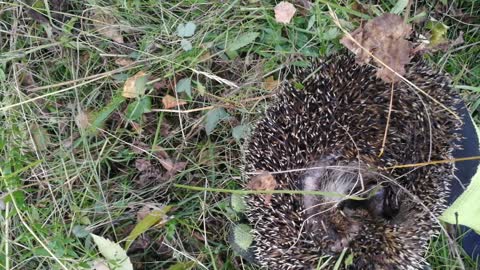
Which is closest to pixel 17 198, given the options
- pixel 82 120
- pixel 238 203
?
pixel 82 120

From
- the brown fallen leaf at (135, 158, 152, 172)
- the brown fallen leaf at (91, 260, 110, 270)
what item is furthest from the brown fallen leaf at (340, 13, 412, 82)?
the brown fallen leaf at (91, 260, 110, 270)

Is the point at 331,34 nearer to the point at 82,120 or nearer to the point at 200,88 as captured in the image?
the point at 200,88

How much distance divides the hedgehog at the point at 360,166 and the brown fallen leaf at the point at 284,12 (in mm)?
450

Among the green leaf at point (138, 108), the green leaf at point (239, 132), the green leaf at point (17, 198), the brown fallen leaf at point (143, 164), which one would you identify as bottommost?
the green leaf at point (17, 198)

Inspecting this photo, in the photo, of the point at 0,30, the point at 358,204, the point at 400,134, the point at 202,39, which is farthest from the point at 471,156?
the point at 0,30

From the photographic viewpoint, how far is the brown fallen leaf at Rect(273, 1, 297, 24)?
9.77 ft

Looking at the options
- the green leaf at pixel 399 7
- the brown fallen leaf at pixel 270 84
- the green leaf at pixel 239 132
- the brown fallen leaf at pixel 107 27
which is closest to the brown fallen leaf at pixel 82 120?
the brown fallen leaf at pixel 107 27

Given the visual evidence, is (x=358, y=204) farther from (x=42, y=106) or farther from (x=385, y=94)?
(x=42, y=106)

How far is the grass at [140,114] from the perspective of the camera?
3020 millimetres

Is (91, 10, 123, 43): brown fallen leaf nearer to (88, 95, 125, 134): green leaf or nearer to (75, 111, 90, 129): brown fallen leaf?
(88, 95, 125, 134): green leaf

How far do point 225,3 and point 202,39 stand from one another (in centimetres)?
22

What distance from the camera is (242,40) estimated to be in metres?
3.02

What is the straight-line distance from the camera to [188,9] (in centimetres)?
309

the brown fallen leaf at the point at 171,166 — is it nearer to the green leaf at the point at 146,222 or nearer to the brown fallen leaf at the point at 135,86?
the green leaf at the point at 146,222
